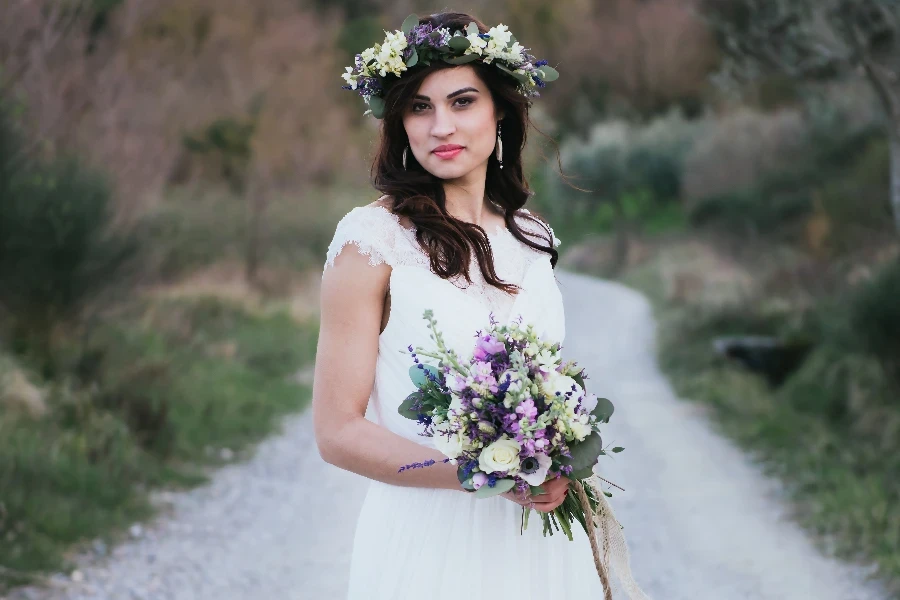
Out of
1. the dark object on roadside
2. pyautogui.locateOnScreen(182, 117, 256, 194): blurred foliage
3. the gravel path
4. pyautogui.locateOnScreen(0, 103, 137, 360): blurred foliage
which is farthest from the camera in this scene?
pyautogui.locateOnScreen(182, 117, 256, 194): blurred foliage

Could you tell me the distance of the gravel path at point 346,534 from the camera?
17.0 ft

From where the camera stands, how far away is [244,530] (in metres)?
6.17

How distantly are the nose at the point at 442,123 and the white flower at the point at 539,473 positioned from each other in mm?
818

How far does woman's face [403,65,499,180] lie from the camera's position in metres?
2.40

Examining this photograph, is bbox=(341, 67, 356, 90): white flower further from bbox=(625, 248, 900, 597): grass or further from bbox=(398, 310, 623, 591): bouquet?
bbox=(625, 248, 900, 597): grass

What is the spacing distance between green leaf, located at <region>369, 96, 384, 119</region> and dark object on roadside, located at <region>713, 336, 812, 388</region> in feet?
26.6

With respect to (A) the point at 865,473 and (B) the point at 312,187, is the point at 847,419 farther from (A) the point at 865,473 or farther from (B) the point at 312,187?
(B) the point at 312,187

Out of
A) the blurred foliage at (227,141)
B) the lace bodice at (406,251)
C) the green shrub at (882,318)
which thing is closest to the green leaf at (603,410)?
the lace bodice at (406,251)

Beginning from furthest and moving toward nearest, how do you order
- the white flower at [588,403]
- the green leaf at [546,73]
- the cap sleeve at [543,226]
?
1. the cap sleeve at [543,226]
2. the green leaf at [546,73]
3. the white flower at [588,403]

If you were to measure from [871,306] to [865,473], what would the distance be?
5.44ft

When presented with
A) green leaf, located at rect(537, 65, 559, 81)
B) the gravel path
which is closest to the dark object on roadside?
the gravel path

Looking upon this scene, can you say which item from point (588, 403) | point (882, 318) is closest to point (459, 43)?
point (588, 403)

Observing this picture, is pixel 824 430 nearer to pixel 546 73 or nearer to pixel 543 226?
pixel 543 226

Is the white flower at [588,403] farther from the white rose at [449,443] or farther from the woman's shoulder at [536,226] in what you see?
the woman's shoulder at [536,226]
